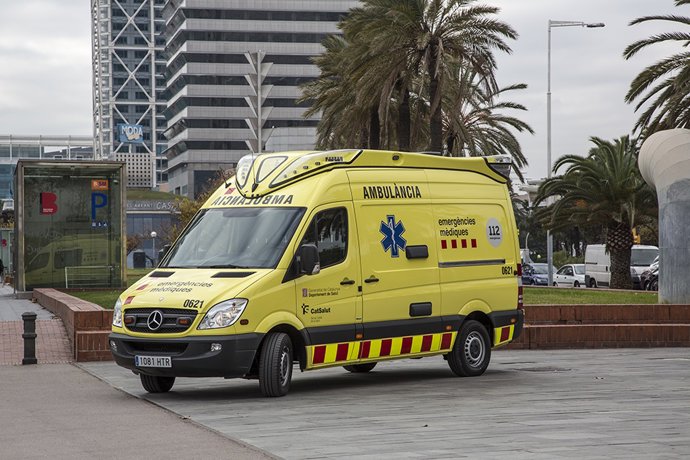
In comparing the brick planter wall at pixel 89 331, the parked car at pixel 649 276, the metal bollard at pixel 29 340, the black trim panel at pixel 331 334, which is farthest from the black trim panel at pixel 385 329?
the parked car at pixel 649 276

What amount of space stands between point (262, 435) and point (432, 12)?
2555 cm

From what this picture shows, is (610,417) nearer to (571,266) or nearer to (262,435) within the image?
(262,435)

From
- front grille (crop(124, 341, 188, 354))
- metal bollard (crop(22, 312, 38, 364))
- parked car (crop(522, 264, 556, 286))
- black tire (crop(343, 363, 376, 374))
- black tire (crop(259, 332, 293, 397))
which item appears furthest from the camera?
parked car (crop(522, 264, 556, 286))

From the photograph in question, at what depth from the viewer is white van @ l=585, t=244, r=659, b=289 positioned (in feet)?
181

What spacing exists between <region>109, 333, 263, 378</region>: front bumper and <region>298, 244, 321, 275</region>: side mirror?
3.05 feet

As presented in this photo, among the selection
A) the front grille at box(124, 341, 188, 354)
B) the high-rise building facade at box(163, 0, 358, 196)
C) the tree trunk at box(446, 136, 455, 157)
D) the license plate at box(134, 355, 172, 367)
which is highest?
the high-rise building facade at box(163, 0, 358, 196)

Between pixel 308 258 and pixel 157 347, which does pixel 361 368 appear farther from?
pixel 157 347

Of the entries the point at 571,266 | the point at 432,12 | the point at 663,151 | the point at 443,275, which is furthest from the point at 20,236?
the point at 571,266

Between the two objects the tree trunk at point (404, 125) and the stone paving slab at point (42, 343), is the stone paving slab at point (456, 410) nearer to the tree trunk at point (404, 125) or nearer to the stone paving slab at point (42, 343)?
the stone paving slab at point (42, 343)

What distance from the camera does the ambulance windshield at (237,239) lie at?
528 inches

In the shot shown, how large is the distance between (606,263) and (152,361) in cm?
4849

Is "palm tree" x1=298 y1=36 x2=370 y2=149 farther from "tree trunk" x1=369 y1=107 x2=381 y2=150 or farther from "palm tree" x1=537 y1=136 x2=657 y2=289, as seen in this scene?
"palm tree" x1=537 y1=136 x2=657 y2=289

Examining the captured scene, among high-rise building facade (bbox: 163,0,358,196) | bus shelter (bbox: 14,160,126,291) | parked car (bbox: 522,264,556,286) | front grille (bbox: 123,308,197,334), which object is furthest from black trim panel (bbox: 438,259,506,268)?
high-rise building facade (bbox: 163,0,358,196)

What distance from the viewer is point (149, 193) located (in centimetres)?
16350
